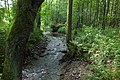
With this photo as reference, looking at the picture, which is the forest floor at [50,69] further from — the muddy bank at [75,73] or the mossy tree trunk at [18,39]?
the mossy tree trunk at [18,39]

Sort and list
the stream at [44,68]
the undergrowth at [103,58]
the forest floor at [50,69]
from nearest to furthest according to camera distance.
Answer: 1. the undergrowth at [103,58]
2. the forest floor at [50,69]
3. the stream at [44,68]

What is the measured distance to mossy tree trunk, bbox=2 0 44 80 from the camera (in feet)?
19.4

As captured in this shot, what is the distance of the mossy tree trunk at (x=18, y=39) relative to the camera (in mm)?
5922

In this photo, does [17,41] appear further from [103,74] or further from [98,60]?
[98,60]

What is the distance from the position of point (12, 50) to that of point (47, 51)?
943 centimetres

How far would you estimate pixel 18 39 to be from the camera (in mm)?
5941

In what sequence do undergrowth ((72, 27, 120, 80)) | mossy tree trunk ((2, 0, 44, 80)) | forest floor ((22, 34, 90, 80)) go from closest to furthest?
mossy tree trunk ((2, 0, 44, 80)) < undergrowth ((72, 27, 120, 80)) < forest floor ((22, 34, 90, 80))

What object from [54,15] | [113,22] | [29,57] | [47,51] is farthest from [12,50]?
[54,15]

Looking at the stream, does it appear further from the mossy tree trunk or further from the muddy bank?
Answer: the mossy tree trunk

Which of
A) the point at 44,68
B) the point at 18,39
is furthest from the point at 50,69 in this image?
the point at 18,39

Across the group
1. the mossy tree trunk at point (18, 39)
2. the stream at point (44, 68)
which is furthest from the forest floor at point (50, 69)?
the mossy tree trunk at point (18, 39)

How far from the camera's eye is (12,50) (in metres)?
5.92

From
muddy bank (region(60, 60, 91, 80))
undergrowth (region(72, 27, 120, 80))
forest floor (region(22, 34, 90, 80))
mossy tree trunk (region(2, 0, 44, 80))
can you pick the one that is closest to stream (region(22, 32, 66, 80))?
forest floor (region(22, 34, 90, 80))

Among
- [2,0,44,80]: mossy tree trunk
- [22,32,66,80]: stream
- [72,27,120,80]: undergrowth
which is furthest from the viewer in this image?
[22,32,66,80]: stream
